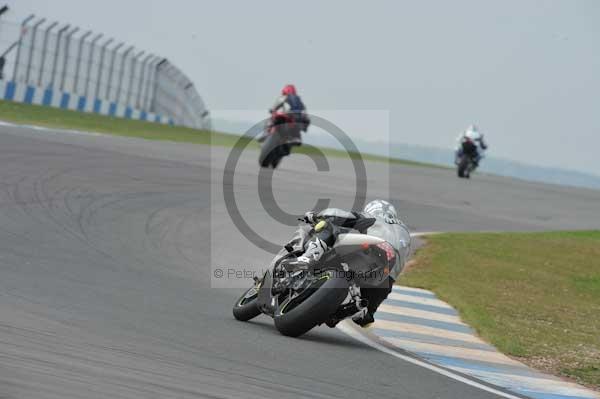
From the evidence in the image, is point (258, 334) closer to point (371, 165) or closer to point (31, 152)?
point (31, 152)

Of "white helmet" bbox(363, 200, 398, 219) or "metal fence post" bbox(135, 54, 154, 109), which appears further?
"metal fence post" bbox(135, 54, 154, 109)

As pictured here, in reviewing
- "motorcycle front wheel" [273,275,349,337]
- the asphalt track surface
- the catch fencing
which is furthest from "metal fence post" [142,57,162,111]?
"motorcycle front wheel" [273,275,349,337]

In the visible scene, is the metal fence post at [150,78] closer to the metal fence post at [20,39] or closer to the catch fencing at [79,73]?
the catch fencing at [79,73]

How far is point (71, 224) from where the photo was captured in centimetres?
1246

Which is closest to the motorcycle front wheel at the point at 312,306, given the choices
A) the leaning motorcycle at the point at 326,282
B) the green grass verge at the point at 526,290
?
the leaning motorcycle at the point at 326,282

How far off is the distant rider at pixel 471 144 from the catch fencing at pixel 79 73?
13.7 metres

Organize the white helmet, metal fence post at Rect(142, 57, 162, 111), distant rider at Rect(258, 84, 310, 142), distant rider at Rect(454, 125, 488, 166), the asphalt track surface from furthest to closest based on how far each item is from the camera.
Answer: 1. metal fence post at Rect(142, 57, 162, 111)
2. distant rider at Rect(454, 125, 488, 166)
3. distant rider at Rect(258, 84, 310, 142)
4. the white helmet
5. the asphalt track surface

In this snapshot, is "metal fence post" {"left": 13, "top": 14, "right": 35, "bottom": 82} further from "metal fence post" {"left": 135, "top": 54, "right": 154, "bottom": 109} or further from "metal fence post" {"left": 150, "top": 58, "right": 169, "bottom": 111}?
"metal fence post" {"left": 150, "top": 58, "right": 169, "bottom": 111}

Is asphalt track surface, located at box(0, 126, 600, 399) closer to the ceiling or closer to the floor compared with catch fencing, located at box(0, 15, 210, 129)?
closer to the floor

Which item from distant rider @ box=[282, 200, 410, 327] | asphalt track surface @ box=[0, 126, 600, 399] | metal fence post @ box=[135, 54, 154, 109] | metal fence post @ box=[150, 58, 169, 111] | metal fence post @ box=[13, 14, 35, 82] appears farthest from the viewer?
metal fence post @ box=[150, 58, 169, 111]

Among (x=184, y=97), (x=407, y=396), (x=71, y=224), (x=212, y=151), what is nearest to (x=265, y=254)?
(x=71, y=224)

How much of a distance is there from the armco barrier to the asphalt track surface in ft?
43.7

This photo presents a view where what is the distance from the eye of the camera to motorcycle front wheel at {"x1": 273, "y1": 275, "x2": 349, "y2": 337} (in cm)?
785

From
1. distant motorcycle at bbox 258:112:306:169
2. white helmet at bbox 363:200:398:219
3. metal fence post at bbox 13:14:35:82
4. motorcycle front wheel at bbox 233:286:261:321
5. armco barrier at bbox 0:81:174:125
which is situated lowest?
motorcycle front wheel at bbox 233:286:261:321
